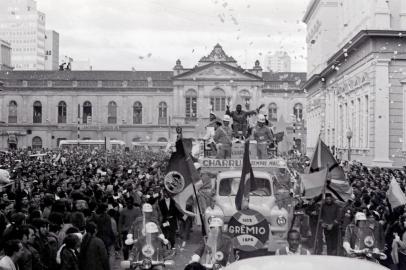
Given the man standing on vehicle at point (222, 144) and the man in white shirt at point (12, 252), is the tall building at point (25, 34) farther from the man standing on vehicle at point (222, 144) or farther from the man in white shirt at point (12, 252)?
the man in white shirt at point (12, 252)

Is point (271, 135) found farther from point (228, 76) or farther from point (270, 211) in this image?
point (228, 76)

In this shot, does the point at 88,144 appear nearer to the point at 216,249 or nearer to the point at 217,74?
the point at 217,74

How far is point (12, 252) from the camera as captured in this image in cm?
790

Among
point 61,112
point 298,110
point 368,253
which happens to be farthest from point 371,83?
point 61,112

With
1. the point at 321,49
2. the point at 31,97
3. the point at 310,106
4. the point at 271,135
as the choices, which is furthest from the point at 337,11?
the point at 31,97

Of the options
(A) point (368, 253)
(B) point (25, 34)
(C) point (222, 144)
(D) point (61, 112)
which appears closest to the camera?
(A) point (368, 253)

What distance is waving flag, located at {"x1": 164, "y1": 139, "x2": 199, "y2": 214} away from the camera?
11750mm

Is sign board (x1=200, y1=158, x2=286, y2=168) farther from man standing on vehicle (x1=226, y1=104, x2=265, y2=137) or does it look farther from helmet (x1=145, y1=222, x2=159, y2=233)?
helmet (x1=145, y1=222, x2=159, y2=233)

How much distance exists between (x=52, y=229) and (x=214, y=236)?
105 inches

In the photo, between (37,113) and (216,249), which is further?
(37,113)

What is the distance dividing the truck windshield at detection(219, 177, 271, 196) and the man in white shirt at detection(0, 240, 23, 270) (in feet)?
25.7

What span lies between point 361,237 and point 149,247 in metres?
3.15

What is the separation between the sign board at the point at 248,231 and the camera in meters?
10.1

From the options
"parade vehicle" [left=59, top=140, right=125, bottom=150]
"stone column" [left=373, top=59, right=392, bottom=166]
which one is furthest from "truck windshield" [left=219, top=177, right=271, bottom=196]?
"parade vehicle" [left=59, top=140, right=125, bottom=150]
